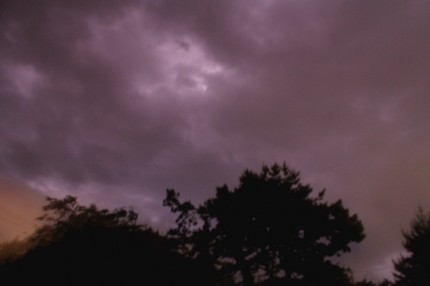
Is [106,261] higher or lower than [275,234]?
lower

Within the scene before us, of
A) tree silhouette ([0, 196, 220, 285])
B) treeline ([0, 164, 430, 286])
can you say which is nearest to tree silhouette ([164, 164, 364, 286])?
treeline ([0, 164, 430, 286])

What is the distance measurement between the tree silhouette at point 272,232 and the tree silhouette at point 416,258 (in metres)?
6.03

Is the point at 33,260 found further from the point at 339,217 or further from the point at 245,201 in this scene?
the point at 339,217

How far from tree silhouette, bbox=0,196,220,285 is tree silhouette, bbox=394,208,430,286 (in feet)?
78.3

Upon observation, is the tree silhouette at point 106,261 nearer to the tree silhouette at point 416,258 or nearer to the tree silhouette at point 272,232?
the tree silhouette at point 272,232

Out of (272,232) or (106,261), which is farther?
(272,232)

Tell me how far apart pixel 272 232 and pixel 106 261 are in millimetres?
17108

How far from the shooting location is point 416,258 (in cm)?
3278

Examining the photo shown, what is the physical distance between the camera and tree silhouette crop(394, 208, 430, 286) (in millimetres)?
31562

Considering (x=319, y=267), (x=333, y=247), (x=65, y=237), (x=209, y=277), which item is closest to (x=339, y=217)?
(x=333, y=247)

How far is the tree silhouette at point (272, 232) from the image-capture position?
29141 millimetres

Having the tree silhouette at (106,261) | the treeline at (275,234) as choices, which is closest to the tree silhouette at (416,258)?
the treeline at (275,234)

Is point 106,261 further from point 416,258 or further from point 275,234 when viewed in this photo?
point 416,258

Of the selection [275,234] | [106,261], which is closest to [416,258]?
[275,234]
